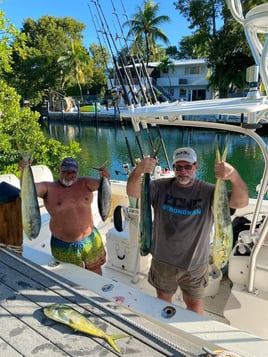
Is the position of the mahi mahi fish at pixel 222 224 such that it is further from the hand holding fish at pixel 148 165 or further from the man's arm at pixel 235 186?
the hand holding fish at pixel 148 165

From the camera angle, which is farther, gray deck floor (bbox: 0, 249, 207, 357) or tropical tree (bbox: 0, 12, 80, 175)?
tropical tree (bbox: 0, 12, 80, 175)

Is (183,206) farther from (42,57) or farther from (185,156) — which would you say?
(42,57)

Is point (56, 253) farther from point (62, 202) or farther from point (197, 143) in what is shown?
point (197, 143)

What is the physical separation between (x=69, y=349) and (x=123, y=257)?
1851 millimetres

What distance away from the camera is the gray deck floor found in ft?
4.54

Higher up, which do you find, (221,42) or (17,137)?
(221,42)

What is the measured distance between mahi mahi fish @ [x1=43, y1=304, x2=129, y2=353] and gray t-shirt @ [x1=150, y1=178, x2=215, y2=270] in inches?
29.2

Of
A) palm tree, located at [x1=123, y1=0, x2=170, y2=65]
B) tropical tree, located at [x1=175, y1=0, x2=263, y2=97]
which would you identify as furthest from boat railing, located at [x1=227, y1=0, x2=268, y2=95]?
palm tree, located at [x1=123, y1=0, x2=170, y2=65]

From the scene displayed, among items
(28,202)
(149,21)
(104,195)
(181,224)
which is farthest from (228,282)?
(149,21)

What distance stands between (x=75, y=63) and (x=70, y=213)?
117 feet

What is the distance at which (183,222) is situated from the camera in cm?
202

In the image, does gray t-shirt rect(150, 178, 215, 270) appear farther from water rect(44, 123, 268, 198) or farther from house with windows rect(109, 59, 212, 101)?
house with windows rect(109, 59, 212, 101)

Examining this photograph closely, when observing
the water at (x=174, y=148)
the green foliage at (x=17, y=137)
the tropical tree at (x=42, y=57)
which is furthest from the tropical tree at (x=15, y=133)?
the tropical tree at (x=42, y=57)

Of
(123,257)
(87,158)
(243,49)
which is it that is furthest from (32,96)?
(123,257)
